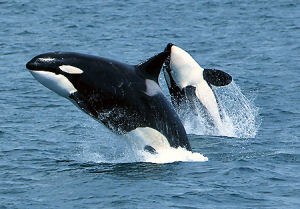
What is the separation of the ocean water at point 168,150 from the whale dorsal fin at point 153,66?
1.72 metres

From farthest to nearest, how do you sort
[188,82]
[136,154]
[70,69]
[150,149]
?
[188,82], [136,154], [150,149], [70,69]

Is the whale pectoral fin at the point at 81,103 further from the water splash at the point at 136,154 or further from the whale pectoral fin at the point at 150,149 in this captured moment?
the whale pectoral fin at the point at 150,149

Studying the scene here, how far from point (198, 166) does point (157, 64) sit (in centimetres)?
232

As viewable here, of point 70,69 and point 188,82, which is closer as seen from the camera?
point 70,69

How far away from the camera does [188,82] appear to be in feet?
73.4

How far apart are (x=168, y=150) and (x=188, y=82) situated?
437 cm

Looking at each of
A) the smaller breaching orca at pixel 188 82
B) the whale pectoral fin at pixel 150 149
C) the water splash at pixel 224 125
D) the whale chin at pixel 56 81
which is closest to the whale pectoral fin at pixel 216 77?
the smaller breaching orca at pixel 188 82

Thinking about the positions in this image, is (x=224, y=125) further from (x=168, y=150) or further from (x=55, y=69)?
(x=55, y=69)

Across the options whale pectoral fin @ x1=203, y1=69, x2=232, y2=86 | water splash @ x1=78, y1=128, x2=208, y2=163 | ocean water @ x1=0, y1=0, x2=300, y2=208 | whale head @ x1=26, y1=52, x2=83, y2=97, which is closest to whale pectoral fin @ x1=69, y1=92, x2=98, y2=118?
whale head @ x1=26, y1=52, x2=83, y2=97

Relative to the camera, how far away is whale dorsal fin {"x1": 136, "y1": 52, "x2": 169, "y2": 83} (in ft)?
58.0

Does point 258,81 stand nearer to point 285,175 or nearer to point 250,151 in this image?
point 250,151

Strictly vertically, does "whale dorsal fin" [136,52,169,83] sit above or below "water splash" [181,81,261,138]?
above

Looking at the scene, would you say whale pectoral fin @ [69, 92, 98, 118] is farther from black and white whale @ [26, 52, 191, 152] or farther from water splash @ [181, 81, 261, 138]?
water splash @ [181, 81, 261, 138]

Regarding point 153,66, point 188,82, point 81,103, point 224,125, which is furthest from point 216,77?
point 81,103
